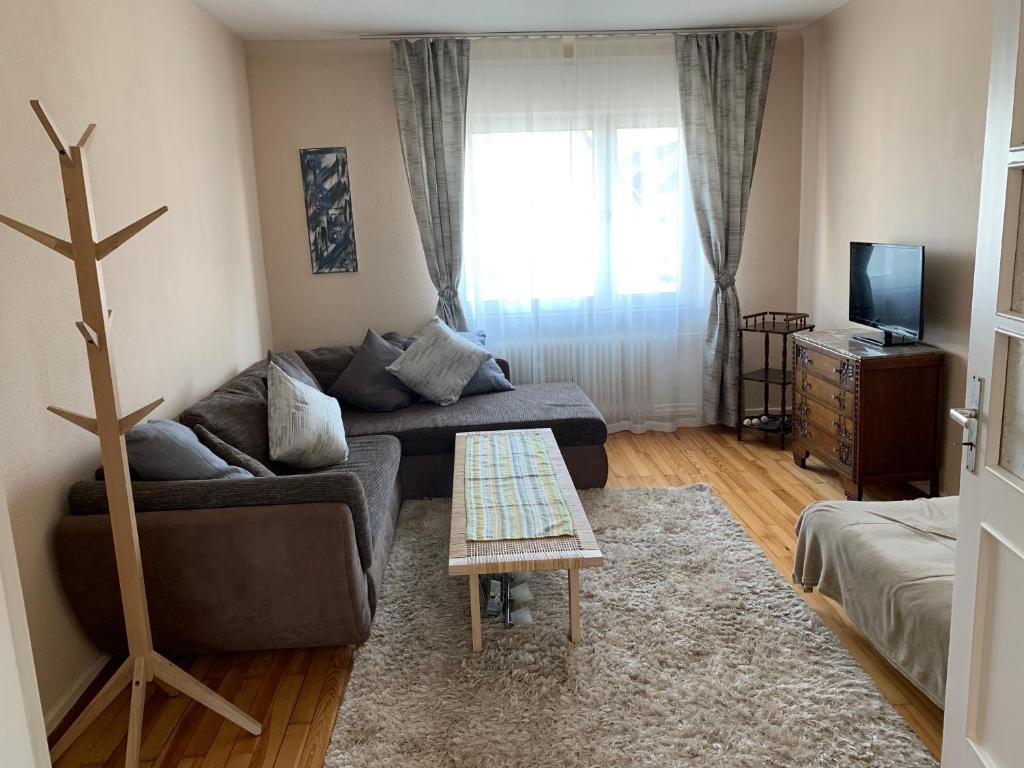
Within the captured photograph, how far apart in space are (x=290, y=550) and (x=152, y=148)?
201 cm

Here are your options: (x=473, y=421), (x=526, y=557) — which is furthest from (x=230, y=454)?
(x=473, y=421)

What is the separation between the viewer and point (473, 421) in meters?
4.30

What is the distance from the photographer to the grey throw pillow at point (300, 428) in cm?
348

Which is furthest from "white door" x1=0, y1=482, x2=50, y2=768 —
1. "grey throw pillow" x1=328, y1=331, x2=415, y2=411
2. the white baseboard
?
"grey throw pillow" x1=328, y1=331, x2=415, y2=411

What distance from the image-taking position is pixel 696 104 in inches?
203

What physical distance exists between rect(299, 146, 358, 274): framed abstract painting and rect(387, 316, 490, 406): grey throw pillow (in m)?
0.90

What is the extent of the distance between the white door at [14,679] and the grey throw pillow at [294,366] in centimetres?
289

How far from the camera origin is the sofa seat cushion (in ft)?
13.9

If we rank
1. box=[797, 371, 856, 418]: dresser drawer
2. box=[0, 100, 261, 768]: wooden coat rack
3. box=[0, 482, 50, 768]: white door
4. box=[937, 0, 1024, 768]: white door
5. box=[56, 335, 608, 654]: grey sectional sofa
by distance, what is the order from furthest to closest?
box=[797, 371, 856, 418]: dresser drawer → box=[56, 335, 608, 654]: grey sectional sofa → box=[0, 100, 261, 768]: wooden coat rack → box=[937, 0, 1024, 768]: white door → box=[0, 482, 50, 768]: white door

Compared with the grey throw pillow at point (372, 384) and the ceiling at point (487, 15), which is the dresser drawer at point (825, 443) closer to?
the grey throw pillow at point (372, 384)

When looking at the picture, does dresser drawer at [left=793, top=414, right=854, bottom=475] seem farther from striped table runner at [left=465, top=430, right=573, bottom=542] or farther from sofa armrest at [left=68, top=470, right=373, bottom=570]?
sofa armrest at [left=68, top=470, right=373, bottom=570]

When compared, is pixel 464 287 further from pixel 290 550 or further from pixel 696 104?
pixel 290 550

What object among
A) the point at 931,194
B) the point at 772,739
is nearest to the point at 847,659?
the point at 772,739

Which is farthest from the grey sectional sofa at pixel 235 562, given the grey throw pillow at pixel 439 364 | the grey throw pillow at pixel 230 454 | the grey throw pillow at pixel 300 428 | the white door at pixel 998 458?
the grey throw pillow at pixel 439 364
